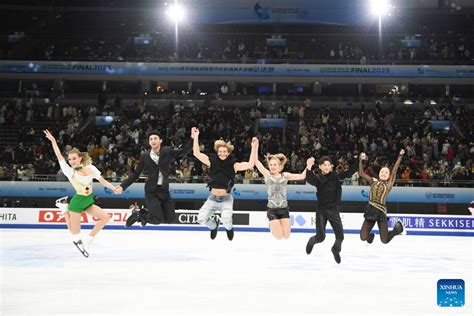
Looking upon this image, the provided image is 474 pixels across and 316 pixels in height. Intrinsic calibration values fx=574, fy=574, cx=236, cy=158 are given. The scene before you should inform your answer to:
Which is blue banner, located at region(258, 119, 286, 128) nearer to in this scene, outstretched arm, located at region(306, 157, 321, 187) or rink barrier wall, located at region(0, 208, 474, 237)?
rink barrier wall, located at region(0, 208, 474, 237)

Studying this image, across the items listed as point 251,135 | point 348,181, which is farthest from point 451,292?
point 251,135

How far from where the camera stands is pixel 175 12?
38.4 metres

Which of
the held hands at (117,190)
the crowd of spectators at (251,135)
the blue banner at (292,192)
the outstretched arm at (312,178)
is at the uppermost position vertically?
the crowd of spectators at (251,135)

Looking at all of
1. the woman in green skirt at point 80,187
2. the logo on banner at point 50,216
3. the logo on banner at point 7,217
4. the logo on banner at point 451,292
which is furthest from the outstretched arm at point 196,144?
the logo on banner at point 7,217

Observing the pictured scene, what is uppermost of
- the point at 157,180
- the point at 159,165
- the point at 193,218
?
the point at 159,165

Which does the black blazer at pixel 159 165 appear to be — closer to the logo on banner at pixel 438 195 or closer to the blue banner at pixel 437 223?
the blue banner at pixel 437 223

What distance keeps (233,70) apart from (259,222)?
1675 cm

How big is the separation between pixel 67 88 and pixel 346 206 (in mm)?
23644

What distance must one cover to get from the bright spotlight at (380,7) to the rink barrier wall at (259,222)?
19158mm

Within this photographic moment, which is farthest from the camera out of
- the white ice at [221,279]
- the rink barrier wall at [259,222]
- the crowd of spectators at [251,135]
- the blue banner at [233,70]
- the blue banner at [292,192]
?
the blue banner at [233,70]

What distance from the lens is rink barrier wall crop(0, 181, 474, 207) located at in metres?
24.2

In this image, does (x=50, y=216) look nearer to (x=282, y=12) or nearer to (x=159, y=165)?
(x=159, y=165)

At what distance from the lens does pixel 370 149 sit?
94.6ft

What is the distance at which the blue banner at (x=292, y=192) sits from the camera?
2420cm
